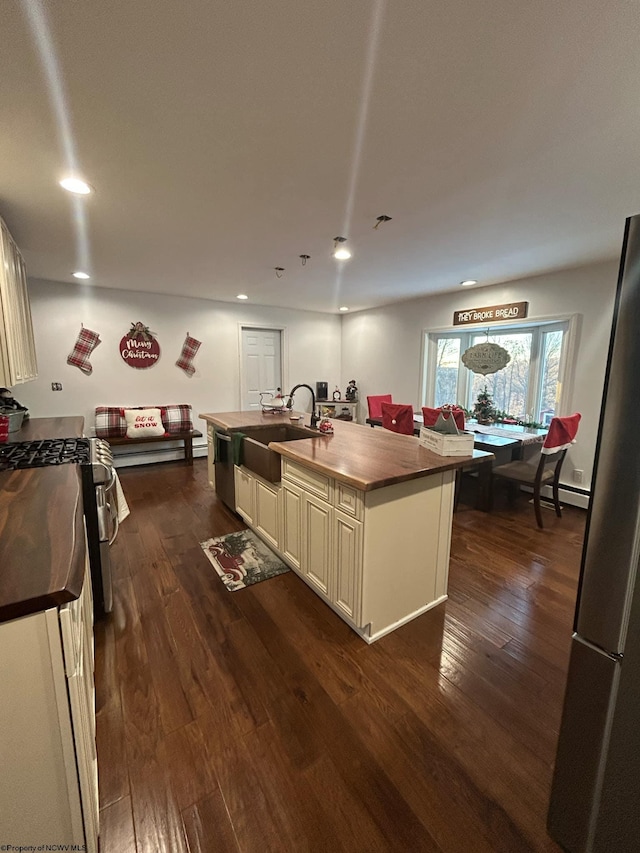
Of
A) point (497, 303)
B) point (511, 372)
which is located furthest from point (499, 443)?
point (497, 303)

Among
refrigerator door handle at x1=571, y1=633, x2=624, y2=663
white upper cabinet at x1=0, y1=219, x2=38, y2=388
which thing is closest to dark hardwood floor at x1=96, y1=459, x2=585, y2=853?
refrigerator door handle at x1=571, y1=633, x2=624, y2=663

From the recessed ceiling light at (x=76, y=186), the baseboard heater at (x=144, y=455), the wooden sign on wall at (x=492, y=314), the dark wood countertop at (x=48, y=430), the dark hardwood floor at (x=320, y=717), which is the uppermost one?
the recessed ceiling light at (x=76, y=186)

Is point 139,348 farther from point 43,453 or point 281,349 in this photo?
point 43,453

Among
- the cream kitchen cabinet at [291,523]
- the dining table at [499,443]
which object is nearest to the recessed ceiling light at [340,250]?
the dining table at [499,443]

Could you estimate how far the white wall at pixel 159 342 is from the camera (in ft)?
14.1

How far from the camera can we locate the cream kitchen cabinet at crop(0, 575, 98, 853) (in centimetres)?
76

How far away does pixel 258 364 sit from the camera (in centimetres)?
585

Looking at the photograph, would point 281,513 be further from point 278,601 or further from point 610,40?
point 610,40

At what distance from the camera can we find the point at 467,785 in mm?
1220

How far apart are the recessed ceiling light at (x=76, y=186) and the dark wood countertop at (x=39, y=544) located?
5.12ft

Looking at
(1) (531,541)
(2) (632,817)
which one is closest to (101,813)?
(2) (632,817)

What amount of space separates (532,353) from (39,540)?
449cm

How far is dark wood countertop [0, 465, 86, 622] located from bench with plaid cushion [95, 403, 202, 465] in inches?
130

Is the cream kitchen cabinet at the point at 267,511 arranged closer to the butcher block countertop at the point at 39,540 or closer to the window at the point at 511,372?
the butcher block countertop at the point at 39,540
